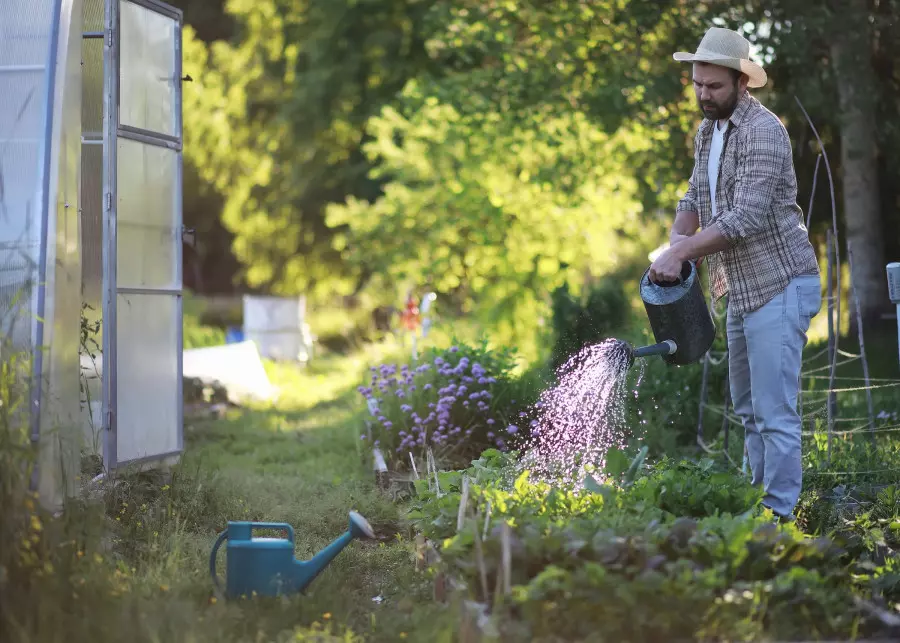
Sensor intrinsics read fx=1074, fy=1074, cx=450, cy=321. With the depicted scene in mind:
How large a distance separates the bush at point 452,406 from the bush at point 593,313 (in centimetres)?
132

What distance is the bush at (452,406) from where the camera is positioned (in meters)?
6.21

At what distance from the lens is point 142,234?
5.50 metres

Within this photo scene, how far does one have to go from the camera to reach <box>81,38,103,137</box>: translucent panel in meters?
5.62

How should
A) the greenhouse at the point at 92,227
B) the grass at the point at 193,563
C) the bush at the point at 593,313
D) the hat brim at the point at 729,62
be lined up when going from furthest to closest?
the bush at the point at 593,313
the hat brim at the point at 729,62
the greenhouse at the point at 92,227
the grass at the point at 193,563

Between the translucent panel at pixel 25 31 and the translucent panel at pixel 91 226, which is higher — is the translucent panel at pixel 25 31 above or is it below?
above

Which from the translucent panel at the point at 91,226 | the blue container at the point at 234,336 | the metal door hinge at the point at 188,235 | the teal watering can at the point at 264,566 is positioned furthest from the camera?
the blue container at the point at 234,336

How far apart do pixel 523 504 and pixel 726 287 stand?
1.30m

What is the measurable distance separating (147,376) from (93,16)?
6.34 ft

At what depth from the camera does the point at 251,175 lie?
66.1ft

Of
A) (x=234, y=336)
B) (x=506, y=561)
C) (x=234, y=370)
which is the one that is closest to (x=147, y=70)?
(x=506, y=561)

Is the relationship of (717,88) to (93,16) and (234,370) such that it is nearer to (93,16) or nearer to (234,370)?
(93,16)

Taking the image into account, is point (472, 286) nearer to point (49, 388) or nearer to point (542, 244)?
point (542, 244)

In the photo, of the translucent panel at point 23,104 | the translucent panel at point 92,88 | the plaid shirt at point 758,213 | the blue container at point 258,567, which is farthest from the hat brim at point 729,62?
the translucent panel at point 92,88

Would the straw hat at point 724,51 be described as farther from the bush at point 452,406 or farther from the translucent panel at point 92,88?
the translucent panel at point 92,88
